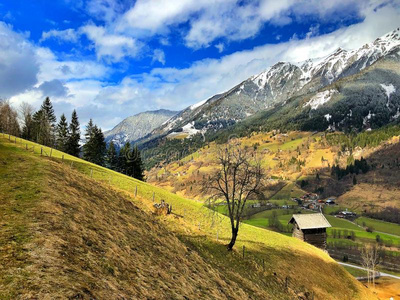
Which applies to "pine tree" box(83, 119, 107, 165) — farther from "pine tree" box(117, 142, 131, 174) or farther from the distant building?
the distant building

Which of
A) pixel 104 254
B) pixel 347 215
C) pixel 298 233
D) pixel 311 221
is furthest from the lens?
pixel 347 215

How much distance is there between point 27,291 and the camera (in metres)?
8.77

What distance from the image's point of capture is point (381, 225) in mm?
152000

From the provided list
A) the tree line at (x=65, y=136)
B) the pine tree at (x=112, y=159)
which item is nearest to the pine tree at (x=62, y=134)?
the tree line at (x=65, y=136)

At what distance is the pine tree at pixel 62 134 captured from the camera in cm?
8623

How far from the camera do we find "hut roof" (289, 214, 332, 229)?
6250 cm

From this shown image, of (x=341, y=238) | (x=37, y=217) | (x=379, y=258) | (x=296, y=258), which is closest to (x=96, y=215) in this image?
(x=37, y=217)

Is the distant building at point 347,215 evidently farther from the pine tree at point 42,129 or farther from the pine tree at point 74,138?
the pine tree at point 42,129

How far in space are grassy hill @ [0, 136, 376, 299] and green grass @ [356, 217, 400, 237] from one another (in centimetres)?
14206

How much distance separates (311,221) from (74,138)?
7855 centimetres

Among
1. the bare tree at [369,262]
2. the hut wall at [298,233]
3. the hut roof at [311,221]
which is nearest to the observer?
the hut roof at [311,221]

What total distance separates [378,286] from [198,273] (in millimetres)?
88140

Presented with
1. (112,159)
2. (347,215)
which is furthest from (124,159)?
(347,215)

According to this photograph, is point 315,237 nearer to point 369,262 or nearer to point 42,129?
point 369,262
